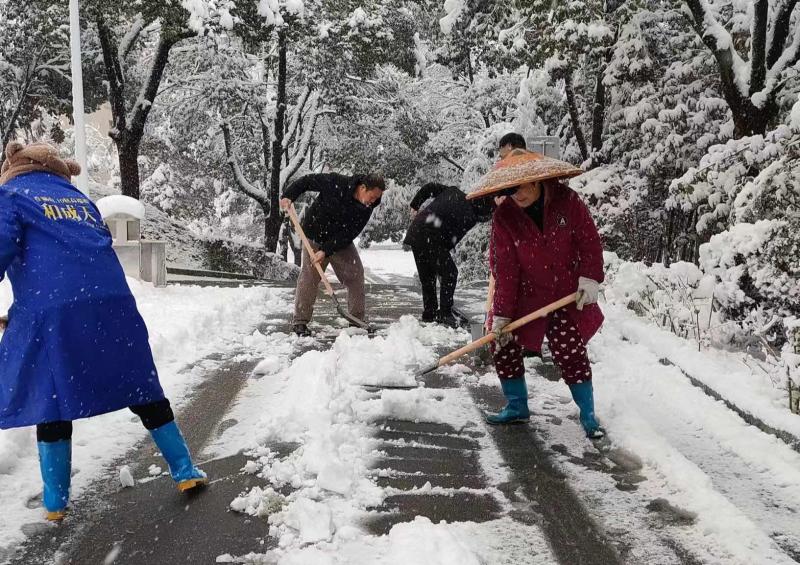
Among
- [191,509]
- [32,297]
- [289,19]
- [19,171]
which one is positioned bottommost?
[191,509]

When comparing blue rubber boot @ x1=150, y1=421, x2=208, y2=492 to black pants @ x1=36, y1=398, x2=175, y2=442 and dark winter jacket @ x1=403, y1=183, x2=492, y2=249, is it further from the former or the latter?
dark winter jacket @ x1=403, y1=183, x2=492, y2=249

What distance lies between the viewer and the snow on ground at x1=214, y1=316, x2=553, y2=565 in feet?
8.68

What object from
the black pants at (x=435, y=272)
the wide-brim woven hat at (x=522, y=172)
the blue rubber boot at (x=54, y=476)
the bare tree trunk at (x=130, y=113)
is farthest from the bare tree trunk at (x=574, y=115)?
the blue rubber boot at (x=54, y=476)

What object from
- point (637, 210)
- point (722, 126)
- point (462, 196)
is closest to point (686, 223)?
point (637, 210)

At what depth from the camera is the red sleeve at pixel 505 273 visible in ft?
13.3

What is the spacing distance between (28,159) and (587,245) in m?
2.88

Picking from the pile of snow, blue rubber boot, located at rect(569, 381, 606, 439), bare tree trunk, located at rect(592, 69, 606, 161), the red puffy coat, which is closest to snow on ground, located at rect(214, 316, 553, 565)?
the pile of snow

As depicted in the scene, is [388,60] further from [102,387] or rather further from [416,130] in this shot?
[102,387]

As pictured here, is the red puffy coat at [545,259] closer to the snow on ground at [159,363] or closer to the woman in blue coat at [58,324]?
the woman in blue coat at [58,324]

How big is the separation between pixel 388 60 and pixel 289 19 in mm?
5020

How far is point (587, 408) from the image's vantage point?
4.03 m

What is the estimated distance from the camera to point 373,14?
61.7 ft

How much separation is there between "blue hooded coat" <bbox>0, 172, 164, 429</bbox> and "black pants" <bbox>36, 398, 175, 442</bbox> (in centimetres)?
9

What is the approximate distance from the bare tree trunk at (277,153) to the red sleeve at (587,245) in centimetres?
1557
